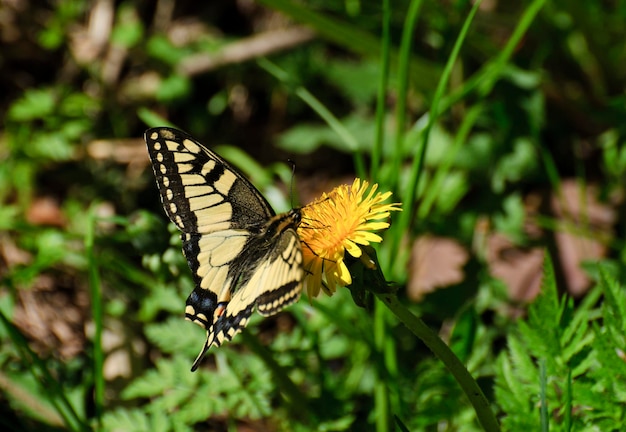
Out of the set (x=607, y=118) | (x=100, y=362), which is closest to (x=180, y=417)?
(x=100, y=362)

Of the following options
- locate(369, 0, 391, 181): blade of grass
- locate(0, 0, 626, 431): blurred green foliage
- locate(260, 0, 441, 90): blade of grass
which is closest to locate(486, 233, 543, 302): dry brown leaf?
locate(0, 0, 626, 431): blurred green foliage

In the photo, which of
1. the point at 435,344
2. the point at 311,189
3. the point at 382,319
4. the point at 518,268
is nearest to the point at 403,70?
the point at 382,319

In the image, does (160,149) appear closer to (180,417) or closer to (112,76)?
(180,417)

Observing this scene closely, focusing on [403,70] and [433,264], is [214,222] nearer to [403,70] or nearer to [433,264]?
[403,70]

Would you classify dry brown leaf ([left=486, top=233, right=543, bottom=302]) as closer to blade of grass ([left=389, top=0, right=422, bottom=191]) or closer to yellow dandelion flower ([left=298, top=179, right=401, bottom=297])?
blade of grass ([left=389, top=0, right=422, bottom=191])

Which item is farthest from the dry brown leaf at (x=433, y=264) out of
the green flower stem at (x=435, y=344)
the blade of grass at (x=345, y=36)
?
the green flower stem at (x=435, y=344)

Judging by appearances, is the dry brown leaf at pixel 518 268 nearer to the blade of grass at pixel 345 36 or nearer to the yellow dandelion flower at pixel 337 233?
the blade of grass at pixel 345 36
